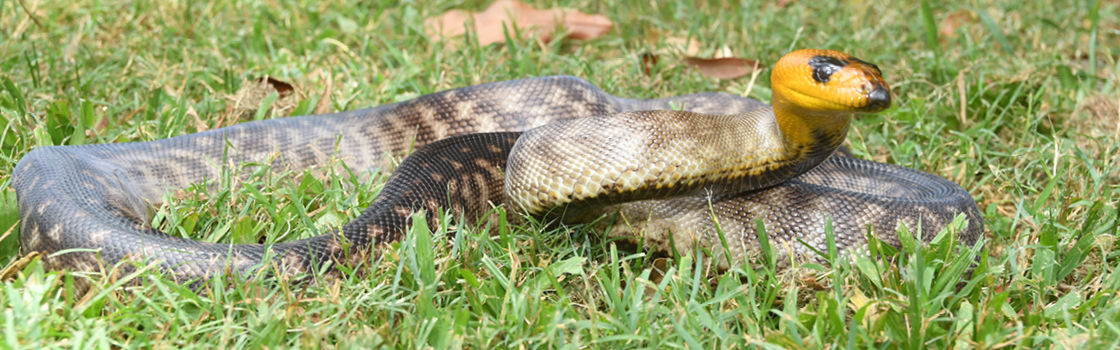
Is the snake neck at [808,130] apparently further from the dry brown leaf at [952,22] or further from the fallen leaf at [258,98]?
the dry brown leaf at [952,22]

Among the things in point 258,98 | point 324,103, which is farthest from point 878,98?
point 258,98

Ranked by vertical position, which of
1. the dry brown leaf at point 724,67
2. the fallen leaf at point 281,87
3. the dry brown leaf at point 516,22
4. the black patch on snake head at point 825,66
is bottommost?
the dry brown leaf at point 724,67

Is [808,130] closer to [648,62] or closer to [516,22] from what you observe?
[648,62]

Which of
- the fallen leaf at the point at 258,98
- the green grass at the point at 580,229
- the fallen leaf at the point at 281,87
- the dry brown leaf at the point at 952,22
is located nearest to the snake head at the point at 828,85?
the green grass at the point at 580,229

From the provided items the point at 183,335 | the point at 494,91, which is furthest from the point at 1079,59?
the point at 183,335

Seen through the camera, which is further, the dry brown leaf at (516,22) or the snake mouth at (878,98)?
the dry brown leaf at (516,22)

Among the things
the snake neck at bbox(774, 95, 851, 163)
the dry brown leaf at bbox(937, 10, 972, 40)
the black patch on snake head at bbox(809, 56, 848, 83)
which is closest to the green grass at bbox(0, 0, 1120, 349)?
the dry brown leaf at bbox(937, 10, 972, 40)

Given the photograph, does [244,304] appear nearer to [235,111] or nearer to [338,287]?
[338,287]
